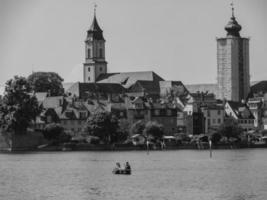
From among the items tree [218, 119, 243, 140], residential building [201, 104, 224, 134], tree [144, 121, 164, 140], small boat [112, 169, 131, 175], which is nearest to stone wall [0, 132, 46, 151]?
tree [144, 121, 164, 140]

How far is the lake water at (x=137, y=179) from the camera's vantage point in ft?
242

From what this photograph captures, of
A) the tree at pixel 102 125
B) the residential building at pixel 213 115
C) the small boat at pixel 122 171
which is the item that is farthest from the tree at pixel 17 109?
the small boat at pixel 122 171

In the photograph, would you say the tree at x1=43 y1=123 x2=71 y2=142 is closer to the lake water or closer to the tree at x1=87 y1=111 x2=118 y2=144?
the tree at x1=87 y1=111 x2=118 y2=144

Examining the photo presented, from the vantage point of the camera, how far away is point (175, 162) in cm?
11369

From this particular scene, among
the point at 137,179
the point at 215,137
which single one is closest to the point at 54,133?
the point at 215,137

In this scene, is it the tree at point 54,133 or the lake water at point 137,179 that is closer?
the lake water at point 137,179

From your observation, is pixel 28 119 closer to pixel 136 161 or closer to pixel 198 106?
pixel 136 161

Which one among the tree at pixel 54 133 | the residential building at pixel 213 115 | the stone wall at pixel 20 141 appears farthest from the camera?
the residential building at pixel 213 115

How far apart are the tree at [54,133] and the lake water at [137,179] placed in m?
26.6

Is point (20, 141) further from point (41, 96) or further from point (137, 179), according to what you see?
point (137, 179)

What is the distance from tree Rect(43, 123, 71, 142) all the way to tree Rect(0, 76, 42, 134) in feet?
10.6

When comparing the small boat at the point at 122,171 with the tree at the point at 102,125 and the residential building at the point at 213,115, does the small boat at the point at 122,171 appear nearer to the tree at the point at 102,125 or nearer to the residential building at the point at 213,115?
the tree at the point at 102,125

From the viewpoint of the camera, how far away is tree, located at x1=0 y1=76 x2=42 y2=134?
14400 centimetres

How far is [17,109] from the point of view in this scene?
144000 mm
